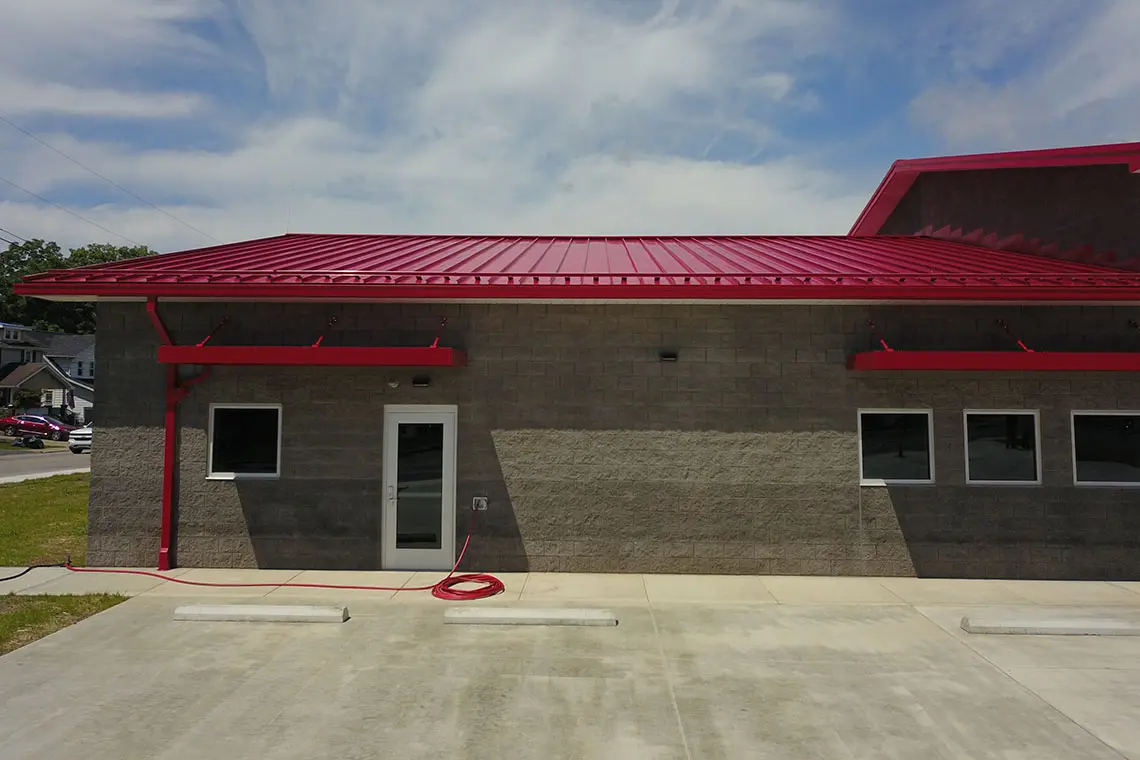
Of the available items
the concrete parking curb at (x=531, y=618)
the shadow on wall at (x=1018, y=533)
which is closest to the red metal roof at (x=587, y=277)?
the shadow on wall at (x=1018, y=533)

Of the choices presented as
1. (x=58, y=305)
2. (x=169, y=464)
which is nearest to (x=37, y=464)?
(x=169, y=464)

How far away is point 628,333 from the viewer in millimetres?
9156

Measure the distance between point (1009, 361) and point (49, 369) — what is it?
2686 inches

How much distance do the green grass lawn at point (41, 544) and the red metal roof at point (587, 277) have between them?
378 centimetres

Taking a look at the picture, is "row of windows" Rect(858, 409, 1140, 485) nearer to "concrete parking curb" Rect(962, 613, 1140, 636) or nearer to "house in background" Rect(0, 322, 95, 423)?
"concrete parking curb" Rect(962, 613, 1140, 636)

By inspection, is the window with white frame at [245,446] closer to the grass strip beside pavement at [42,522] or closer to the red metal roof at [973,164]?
the grass strip beside pavement at [42,522]

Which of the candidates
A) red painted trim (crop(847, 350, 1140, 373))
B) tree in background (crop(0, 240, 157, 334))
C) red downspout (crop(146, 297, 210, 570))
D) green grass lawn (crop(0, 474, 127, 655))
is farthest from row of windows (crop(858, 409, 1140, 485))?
tree in background (crop(0, 240, 157, 334))

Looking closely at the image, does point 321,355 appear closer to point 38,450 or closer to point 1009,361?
point 1009,361

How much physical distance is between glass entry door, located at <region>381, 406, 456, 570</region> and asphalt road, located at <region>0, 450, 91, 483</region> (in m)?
18.4

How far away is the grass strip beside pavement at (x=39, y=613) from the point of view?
21.6ft

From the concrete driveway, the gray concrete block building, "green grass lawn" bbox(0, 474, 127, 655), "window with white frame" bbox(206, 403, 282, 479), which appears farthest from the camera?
"window with white frame" bbox(206, 403, 282, 479)

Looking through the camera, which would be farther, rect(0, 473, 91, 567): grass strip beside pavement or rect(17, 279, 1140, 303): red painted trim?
rect(0, 473, 91, 567): grass strip beside pavement

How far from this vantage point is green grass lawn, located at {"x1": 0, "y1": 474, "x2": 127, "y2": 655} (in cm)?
693

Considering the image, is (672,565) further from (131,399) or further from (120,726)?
(131,399)
